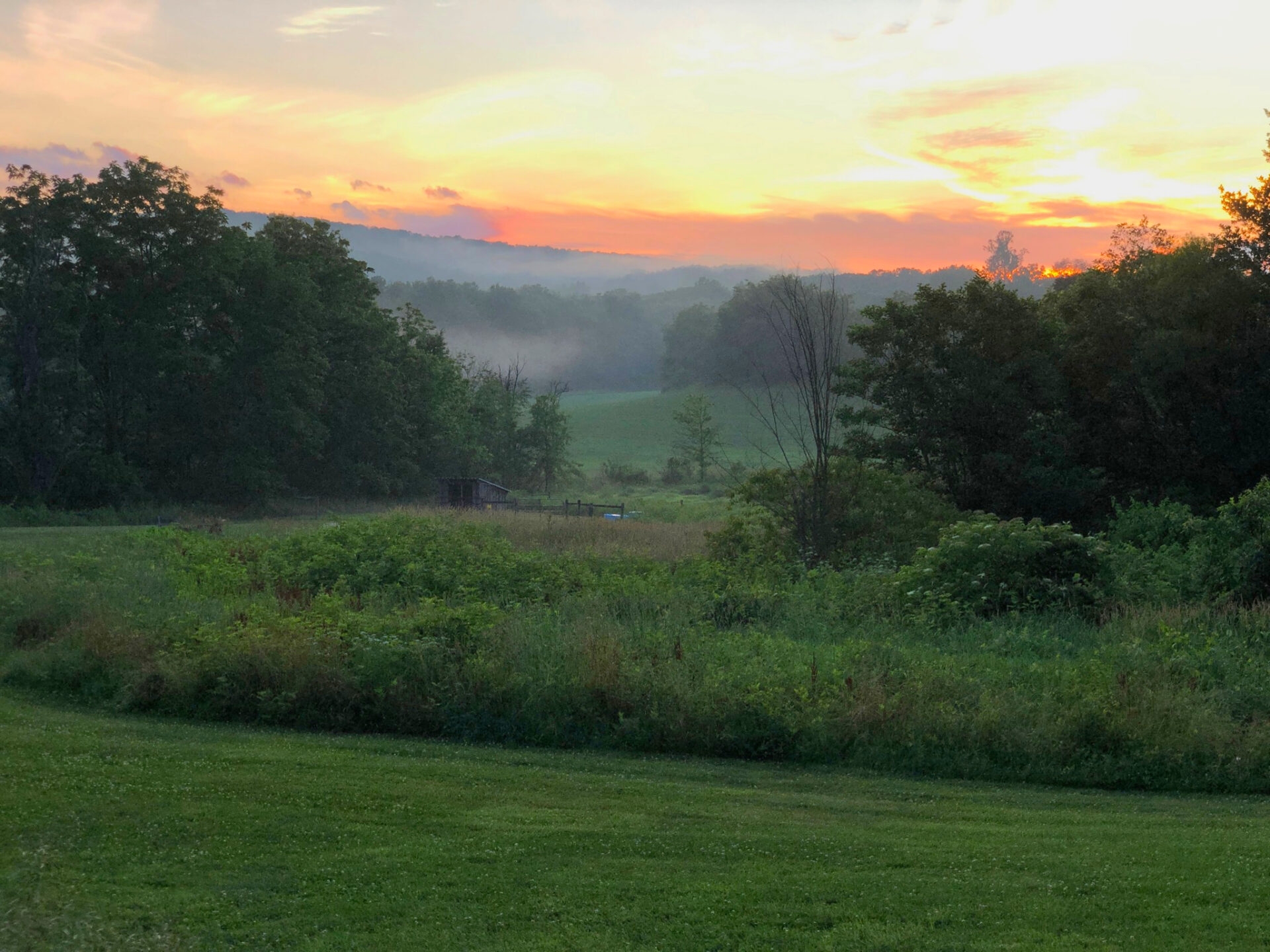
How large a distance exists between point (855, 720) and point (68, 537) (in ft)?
76.8

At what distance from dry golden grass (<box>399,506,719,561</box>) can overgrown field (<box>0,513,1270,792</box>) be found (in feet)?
20.8

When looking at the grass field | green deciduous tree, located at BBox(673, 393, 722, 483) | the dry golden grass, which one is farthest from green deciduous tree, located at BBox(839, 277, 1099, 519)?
the grass field

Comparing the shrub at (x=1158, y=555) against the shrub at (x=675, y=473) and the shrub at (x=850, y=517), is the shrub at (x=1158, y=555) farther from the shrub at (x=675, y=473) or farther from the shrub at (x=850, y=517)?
the shrub at (x=675, y=473)

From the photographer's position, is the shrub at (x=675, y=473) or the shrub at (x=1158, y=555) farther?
the shrub at (x=675, y=473)

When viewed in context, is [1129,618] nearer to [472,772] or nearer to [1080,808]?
[1080,808]

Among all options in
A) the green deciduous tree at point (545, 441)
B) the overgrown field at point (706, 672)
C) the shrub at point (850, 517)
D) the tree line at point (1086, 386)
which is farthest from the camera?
the green deciduous tree at point (545, 441)

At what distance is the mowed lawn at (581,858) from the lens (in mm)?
5145

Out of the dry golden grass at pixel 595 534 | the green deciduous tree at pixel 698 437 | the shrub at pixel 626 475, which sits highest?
the green deciduous tree at pixel 698 437

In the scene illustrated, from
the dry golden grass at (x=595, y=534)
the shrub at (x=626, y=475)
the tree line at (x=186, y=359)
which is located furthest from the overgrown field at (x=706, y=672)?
the shrub at (x=626, y=475)

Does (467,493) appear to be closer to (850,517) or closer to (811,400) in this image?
(850,517)

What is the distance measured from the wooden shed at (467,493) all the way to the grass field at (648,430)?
31.8 metres

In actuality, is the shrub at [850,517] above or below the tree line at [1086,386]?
below

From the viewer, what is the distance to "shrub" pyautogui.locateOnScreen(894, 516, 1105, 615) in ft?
48.3

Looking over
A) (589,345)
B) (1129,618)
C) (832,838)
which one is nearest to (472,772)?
(832,838)
